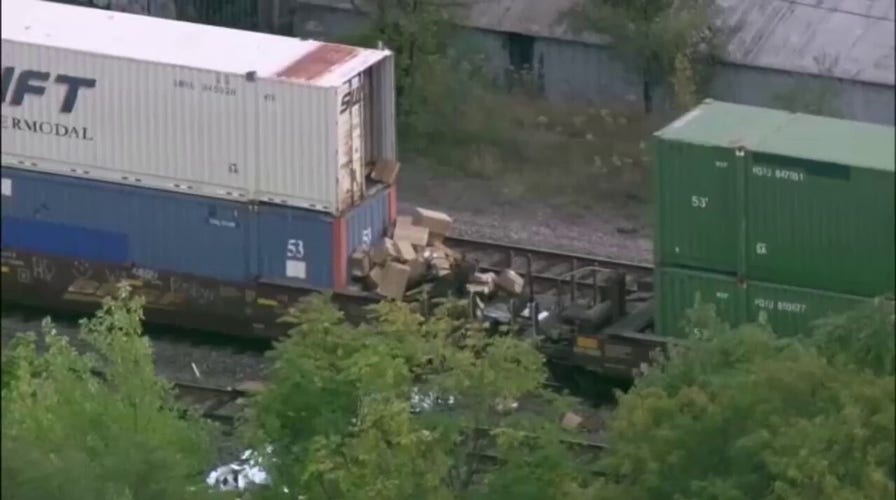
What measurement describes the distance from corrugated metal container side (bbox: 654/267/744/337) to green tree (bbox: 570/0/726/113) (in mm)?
8839

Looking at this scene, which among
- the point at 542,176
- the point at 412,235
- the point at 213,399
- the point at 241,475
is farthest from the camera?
the point at 542,176

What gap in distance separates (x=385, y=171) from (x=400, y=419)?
27.1ft

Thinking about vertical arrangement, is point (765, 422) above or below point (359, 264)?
above

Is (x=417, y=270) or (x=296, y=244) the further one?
(x=417, y=270)

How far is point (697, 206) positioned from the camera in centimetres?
1969

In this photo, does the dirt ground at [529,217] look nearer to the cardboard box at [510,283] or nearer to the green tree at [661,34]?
the green tree at [661,34]

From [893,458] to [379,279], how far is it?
30.3ft

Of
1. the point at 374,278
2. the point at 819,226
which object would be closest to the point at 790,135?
the point at 819,226

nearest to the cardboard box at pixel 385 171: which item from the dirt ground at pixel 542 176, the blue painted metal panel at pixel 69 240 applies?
the blue painted metal panel at pixel 69 240

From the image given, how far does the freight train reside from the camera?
22.1 metres

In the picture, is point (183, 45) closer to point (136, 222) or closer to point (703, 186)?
point (136, 222)

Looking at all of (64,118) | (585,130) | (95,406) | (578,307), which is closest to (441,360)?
(95,406)

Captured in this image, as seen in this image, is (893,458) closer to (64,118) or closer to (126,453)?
(126,453)

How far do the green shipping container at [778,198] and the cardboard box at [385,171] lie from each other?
13.3ft
